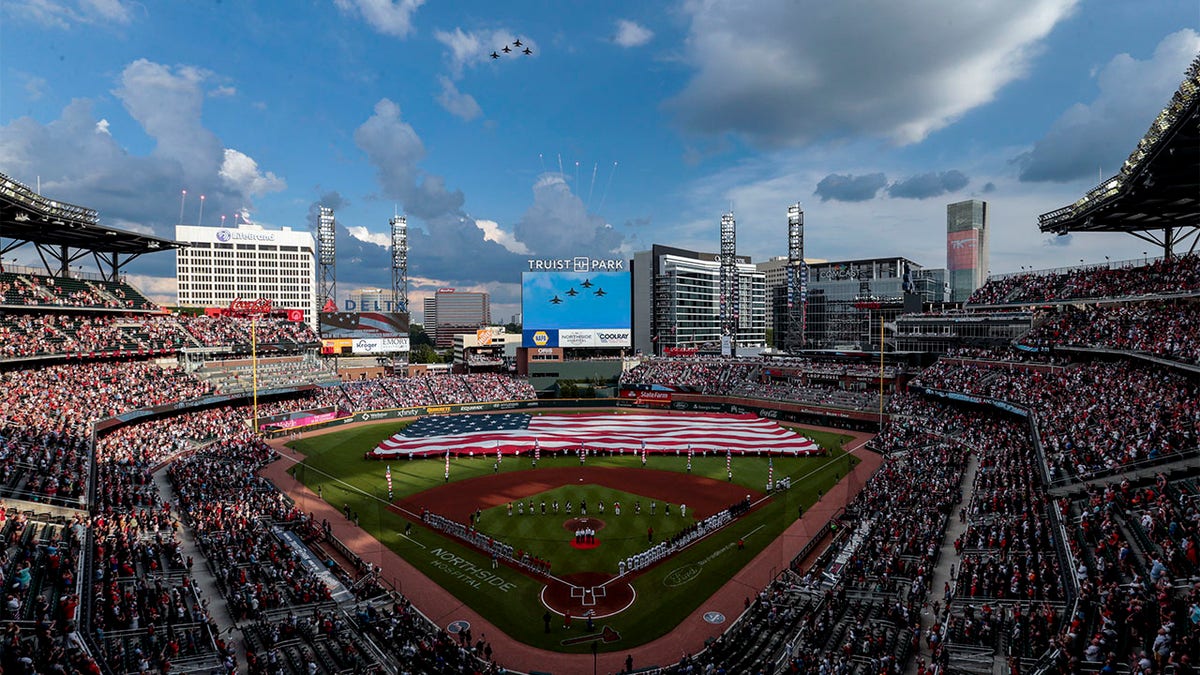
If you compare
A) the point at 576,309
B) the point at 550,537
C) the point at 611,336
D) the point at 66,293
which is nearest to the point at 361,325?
the point at 576,309

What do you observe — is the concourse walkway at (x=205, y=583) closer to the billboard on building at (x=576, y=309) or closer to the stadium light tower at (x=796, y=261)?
the billboard on building at (x=576, y=309)

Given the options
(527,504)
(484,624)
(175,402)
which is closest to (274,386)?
(175,402)

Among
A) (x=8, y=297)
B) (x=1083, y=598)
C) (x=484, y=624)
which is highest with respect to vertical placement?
(x=8, y=297)

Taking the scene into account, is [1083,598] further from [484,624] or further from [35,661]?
[35,661]

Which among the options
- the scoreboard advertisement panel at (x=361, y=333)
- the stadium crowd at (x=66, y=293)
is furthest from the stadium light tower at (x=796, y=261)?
the stadium crowd at (x=66, y=293)

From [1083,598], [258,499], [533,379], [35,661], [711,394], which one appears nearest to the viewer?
[35,661]

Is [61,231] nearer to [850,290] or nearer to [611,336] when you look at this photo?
[611,336]
